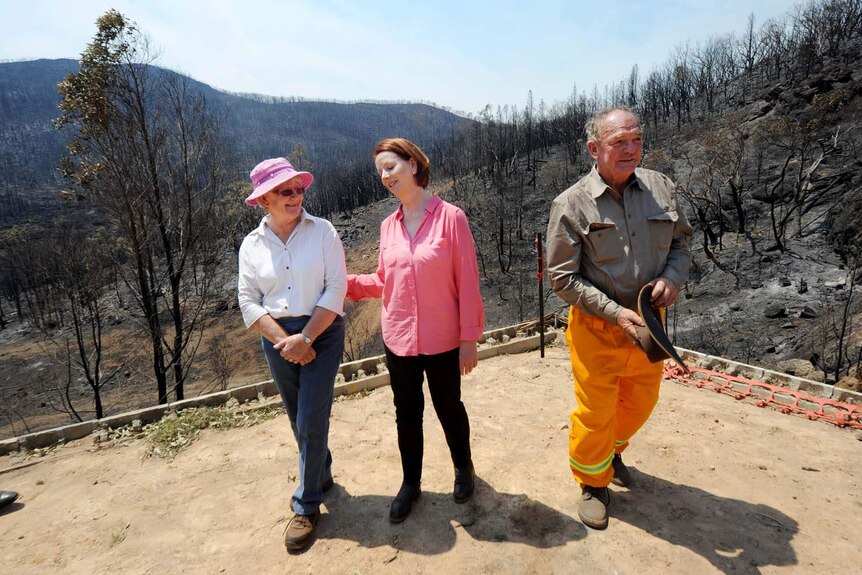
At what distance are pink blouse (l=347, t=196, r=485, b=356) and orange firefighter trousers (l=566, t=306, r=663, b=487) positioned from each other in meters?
0.55

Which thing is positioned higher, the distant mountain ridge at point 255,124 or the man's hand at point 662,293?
the distant mountain ridge at point 255,124

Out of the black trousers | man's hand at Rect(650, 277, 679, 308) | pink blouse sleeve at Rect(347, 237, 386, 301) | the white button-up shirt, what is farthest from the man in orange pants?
the white button-up shirt

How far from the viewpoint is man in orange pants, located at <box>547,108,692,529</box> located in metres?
2.14

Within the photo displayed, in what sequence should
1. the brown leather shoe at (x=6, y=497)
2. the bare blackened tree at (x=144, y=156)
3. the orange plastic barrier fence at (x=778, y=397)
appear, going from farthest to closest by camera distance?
1. the bare blackened tree at (x=144, y=156)
2. the orange plastic barrier fence at (x=778, y=397)
3. the brown leather shoe at (x=6, y=497)

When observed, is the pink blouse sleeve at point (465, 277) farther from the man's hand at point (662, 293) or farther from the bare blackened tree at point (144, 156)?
the bare blackened tree at point (144, 156)

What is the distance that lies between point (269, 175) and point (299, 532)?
1.90 metres

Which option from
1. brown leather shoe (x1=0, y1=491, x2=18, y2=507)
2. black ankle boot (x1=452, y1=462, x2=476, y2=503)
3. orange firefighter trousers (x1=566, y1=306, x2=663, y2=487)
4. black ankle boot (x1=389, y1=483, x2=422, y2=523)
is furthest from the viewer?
Answer: brown leather shoe (x1=0, y1=491, x2=18, y2=507)

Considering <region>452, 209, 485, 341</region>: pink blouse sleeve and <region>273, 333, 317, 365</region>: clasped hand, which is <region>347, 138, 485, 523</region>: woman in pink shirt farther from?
<region>273, 333, 317, 365</region>: clasped hand

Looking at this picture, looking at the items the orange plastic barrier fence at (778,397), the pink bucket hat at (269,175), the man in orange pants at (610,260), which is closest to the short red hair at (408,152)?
the pink bucket hat at (269,175)

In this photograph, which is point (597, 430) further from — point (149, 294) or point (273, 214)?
point (149, 294)

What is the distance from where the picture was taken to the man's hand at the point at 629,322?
201 cm

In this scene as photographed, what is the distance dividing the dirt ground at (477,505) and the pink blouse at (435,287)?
3.62ft

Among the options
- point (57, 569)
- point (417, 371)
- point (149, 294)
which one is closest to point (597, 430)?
point (417, 371)

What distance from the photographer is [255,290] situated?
2.40 m
